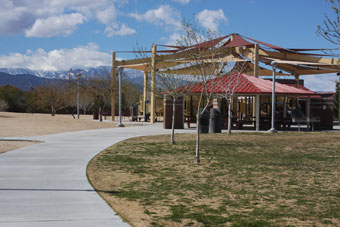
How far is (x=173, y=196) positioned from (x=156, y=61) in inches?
981

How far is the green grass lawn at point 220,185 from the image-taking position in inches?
266

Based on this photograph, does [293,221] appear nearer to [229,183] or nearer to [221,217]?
[221,217]

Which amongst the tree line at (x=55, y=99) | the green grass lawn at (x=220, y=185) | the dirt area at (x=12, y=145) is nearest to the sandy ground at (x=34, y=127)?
the dirt area at (x=12, y=145)

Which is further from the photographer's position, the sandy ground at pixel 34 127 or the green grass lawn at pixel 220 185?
the sandy ground at pixel 34 127

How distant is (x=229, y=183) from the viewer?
9.51 metres

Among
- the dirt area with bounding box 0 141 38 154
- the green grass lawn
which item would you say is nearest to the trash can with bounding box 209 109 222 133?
the green grass lawn

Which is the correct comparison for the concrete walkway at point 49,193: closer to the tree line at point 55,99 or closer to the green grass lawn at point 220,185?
the green grass lawn at point 220,185

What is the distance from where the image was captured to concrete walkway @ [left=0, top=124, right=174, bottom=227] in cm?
605

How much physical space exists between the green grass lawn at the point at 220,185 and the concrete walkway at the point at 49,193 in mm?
342

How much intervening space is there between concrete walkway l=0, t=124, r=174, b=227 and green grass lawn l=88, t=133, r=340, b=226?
0.34m

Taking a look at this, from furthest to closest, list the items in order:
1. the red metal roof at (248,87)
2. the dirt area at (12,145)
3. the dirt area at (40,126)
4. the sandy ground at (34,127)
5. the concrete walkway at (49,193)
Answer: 1. the red metal roof at (248,87)
2. the dirt area at (40,126)
3. the sandy ground at (34,127)
4. the dirt area at (12,145)
5. the concrete walkway at (49,193)

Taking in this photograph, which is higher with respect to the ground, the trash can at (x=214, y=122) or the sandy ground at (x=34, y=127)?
the trash can at (x=214, y=122)

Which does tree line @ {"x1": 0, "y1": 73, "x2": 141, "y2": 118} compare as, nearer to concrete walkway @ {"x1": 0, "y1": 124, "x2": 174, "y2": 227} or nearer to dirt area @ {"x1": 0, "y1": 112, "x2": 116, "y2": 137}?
dirt area @ {"x1": 0, "y1": 112, "x2": 116, "y2": 137}

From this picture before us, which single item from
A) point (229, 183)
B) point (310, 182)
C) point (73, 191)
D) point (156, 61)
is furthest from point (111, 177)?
point (156, 61)
